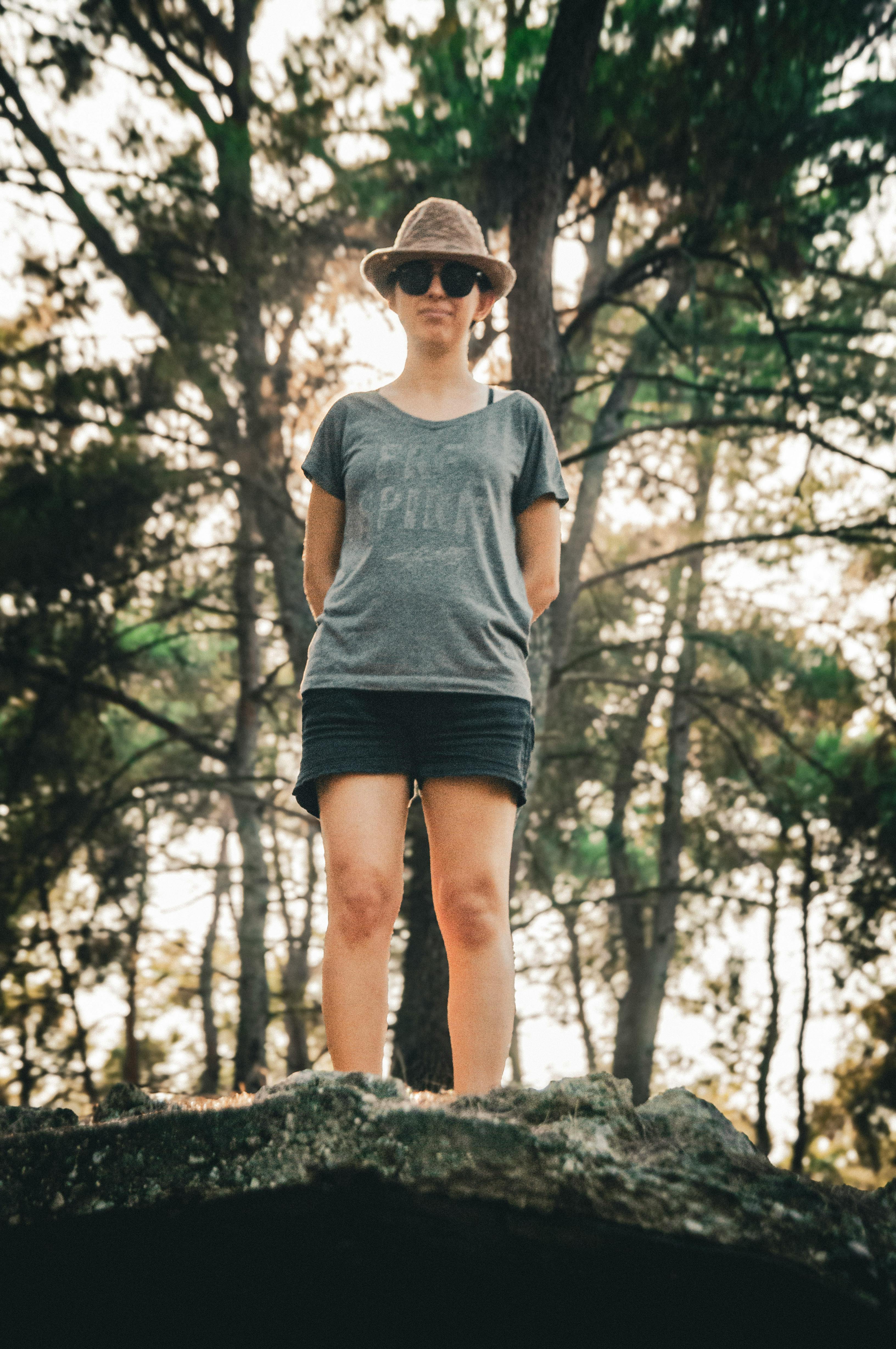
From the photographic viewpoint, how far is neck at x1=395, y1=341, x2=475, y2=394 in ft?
7.20

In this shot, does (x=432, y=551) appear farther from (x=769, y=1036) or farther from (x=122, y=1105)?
(x=769, y=1036)

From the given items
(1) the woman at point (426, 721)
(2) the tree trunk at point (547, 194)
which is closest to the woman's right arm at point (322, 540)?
(1) the woman at point (426, 721)

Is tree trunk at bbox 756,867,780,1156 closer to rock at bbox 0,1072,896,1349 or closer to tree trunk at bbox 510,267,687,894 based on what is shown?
tree trunk at bbox 510,267,687,894

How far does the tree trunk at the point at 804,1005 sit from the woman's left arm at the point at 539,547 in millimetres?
4772

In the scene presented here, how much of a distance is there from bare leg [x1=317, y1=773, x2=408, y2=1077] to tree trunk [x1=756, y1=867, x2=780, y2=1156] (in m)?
5.06

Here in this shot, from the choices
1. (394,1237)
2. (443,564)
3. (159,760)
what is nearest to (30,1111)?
(394,1237)

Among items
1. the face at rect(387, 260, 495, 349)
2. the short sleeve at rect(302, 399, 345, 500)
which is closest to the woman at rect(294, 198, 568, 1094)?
the short sleeve at rect(302, 399, 345, 500)

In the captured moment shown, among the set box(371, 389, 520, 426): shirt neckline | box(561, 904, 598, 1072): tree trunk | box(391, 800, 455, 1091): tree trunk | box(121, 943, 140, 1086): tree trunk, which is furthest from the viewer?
box(561, 904, 598, 1072): tree trunk

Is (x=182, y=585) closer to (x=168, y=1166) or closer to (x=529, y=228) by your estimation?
(x=529, y=228)

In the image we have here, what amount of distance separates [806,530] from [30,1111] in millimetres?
5024

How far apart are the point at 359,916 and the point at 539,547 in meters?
0.82

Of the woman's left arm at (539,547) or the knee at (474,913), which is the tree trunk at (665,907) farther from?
the knee at (474,913)

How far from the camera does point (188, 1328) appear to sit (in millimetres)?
1125

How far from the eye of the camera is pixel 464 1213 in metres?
1.17
